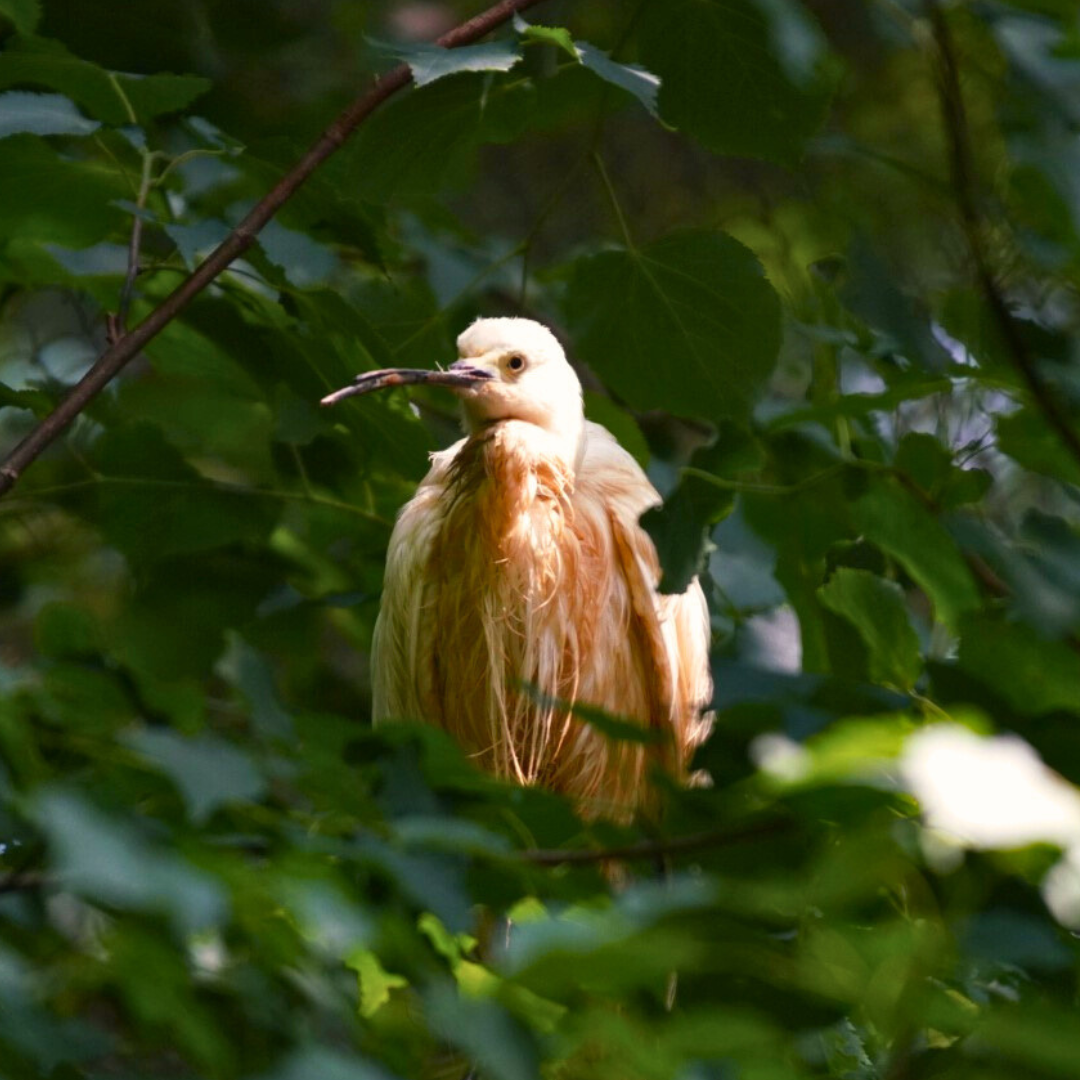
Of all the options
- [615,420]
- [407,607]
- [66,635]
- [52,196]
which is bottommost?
[407,607]

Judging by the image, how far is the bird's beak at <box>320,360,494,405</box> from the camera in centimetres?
186

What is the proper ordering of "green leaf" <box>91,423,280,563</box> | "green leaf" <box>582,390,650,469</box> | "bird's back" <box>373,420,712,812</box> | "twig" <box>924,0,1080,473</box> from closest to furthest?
"twig" <box>924,0,1080,473</box>
"green leaf" <box>91,423,280,563</box>
"bird's back" <box>373,420,712,812</box>
"green leaf" <box>582,390,650,469</box>

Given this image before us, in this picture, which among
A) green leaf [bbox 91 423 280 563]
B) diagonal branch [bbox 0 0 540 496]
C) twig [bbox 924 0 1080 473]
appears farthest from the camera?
green leaf [bbox 91 423 280 563]

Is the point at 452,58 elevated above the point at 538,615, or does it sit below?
above

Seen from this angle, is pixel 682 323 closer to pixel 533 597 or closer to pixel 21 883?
pixel 533 597

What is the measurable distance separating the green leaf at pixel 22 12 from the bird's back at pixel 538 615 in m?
0.94

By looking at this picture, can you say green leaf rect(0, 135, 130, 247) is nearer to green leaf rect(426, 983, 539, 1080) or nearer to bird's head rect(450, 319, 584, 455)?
bird's head rect(450, 319, 584, 455)

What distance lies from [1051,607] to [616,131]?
4.70m

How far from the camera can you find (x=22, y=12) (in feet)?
5.64

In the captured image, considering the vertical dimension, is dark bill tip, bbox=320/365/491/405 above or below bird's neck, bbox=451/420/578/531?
above

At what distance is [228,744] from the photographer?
88 centimetres

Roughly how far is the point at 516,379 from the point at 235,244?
0.83m

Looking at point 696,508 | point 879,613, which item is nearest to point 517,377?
point 696,508

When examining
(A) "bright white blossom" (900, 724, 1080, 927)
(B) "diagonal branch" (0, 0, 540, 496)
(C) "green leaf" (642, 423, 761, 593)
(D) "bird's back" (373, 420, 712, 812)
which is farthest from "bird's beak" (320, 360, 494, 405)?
(A) "bright white blossom" (900, 724, 1080, 927)
